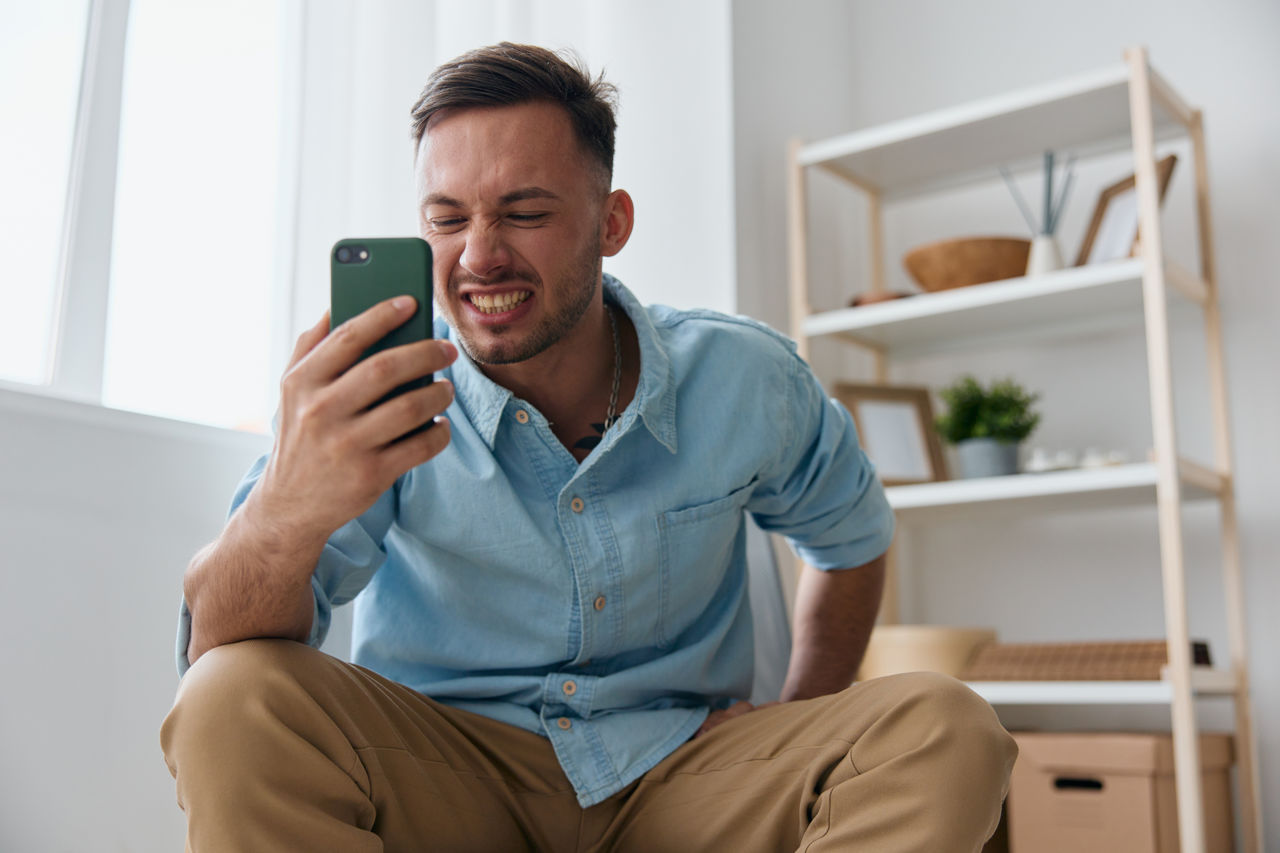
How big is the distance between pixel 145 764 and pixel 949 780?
84cm

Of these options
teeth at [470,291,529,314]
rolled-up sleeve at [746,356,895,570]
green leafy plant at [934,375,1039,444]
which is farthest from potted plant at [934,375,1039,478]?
teeth at [470,291,529,314]

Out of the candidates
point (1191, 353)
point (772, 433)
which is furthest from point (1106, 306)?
point (772, 433)

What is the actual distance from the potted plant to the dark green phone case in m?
1.38

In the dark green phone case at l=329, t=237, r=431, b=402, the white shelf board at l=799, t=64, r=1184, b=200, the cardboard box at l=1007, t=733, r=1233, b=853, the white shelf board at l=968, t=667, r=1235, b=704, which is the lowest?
the cardboard box at l=1007, t=733, r=1233, b=853

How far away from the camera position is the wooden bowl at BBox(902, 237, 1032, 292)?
207 cm

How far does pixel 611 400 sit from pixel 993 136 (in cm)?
124

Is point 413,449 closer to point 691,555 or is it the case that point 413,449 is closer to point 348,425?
point 348,425

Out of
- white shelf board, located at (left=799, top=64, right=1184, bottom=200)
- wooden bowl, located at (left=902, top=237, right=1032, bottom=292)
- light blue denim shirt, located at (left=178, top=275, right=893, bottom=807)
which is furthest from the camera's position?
wooden bowl, located at (left=902, top=237, right=1032, bottom=292)

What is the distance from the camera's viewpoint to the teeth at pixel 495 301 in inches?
43.4

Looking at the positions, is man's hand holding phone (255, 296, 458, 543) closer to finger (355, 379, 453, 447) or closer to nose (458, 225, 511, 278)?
finger (355, 379, 453, 447)

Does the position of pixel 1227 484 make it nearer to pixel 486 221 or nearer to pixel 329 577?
pixel 486 221

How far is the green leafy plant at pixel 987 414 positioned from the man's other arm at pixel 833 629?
79 cm

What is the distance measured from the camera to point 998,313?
2121 mm

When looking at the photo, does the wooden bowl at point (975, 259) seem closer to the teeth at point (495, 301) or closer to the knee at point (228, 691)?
the teeth at point (495, 301)
